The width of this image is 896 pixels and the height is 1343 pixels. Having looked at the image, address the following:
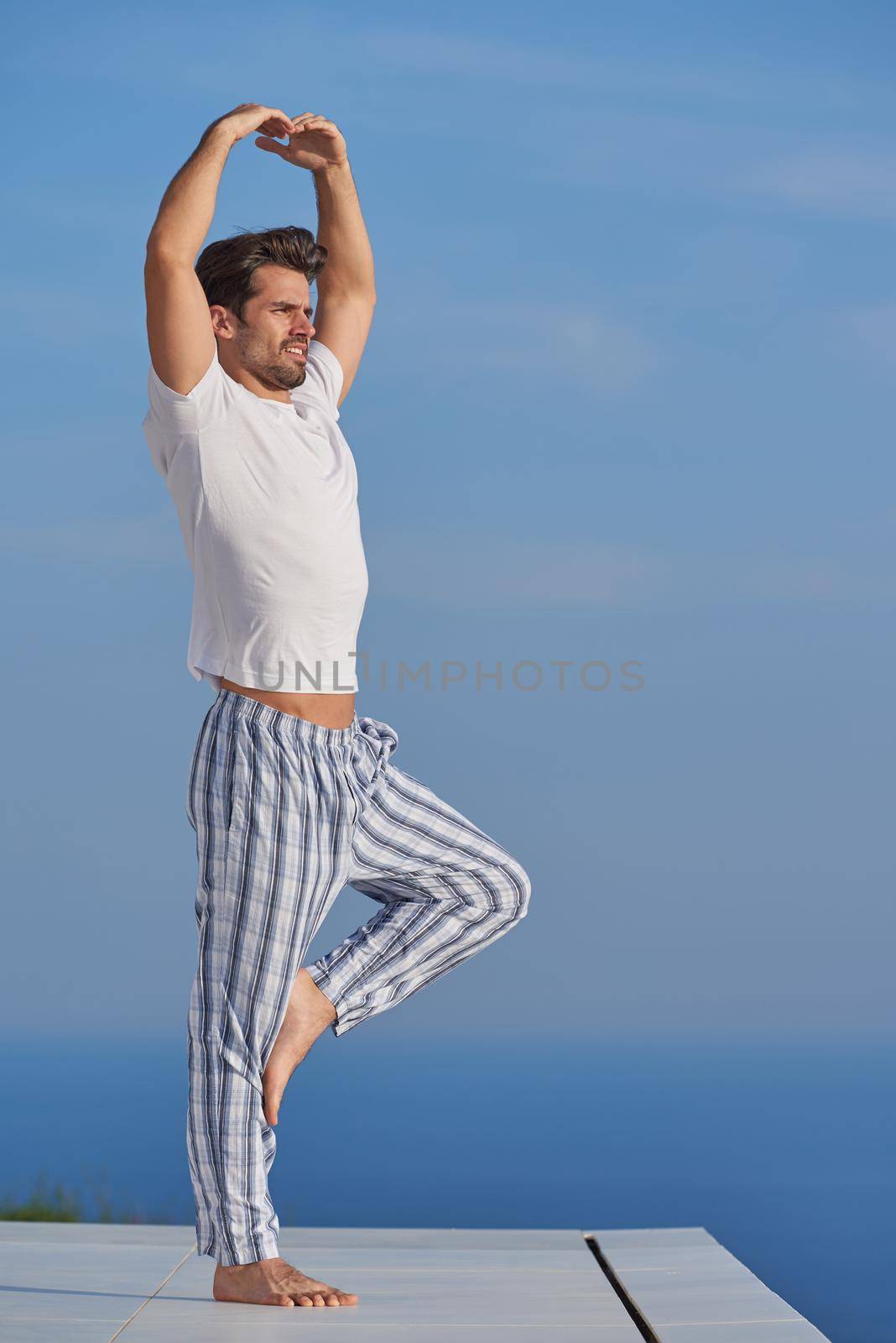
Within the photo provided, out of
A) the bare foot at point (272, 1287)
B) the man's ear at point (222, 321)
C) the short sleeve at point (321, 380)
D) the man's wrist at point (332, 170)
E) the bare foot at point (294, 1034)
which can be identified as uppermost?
the man's wrist at point (332, 170)

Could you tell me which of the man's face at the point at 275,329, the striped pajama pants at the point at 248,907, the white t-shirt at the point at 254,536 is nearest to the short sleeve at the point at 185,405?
the white t-shirt at the point at 254,536

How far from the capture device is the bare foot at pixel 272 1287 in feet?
7.43

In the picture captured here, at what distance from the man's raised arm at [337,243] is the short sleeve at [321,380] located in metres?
0.02

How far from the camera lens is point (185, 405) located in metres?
2.23

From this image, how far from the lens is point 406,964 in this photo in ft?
8.20

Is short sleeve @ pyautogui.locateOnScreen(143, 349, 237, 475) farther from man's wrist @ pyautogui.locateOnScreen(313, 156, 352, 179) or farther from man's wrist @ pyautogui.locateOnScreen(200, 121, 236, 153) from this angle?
man's wrist @ pyautogui.locateOnScreen(313, 156, 352, 179)

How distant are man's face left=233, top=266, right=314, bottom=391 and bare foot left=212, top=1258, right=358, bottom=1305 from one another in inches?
53.8

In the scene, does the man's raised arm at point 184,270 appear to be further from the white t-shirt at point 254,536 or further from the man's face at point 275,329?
the man's face at point 275,329

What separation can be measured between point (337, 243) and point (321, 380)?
0.83 feet

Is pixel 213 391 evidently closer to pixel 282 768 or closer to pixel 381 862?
pixel 282 768

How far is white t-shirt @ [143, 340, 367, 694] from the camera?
7.43 ft

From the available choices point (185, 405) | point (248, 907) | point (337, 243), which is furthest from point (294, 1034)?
point (337, 243)

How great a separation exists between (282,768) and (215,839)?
0.49 feet

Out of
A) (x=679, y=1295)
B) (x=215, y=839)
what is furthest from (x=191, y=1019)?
(x=679, y=1295)
